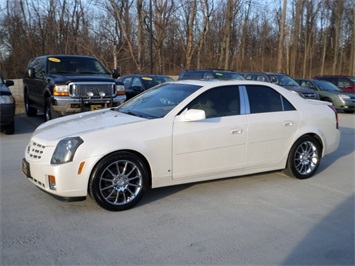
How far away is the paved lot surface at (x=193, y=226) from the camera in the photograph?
11.2 ft

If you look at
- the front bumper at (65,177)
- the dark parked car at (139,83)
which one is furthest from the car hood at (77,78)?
the front bumper at (65,177)

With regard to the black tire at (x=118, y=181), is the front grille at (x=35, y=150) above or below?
above

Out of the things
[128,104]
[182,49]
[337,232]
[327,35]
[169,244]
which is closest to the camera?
[169,244]

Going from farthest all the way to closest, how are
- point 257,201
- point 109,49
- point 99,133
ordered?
point 109,49 → point 257,201 → point 99,133

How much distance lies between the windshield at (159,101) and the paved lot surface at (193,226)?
1131mm

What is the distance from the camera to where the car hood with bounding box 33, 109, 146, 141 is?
446 cm

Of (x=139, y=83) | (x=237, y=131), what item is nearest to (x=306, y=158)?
(x=237, y=131)

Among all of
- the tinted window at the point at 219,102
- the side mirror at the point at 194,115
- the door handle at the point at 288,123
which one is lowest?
the door handle at the point at 288,123

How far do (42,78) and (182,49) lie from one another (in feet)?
112

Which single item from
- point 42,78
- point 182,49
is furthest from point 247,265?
point 182,49

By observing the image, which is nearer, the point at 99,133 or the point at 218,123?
the point at 99,133

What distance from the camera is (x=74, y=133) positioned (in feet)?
14.4

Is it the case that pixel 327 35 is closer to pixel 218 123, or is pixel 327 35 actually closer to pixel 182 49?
pixel 182 49

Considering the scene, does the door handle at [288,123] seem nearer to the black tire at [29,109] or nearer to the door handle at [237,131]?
the door handle at [237,131]
